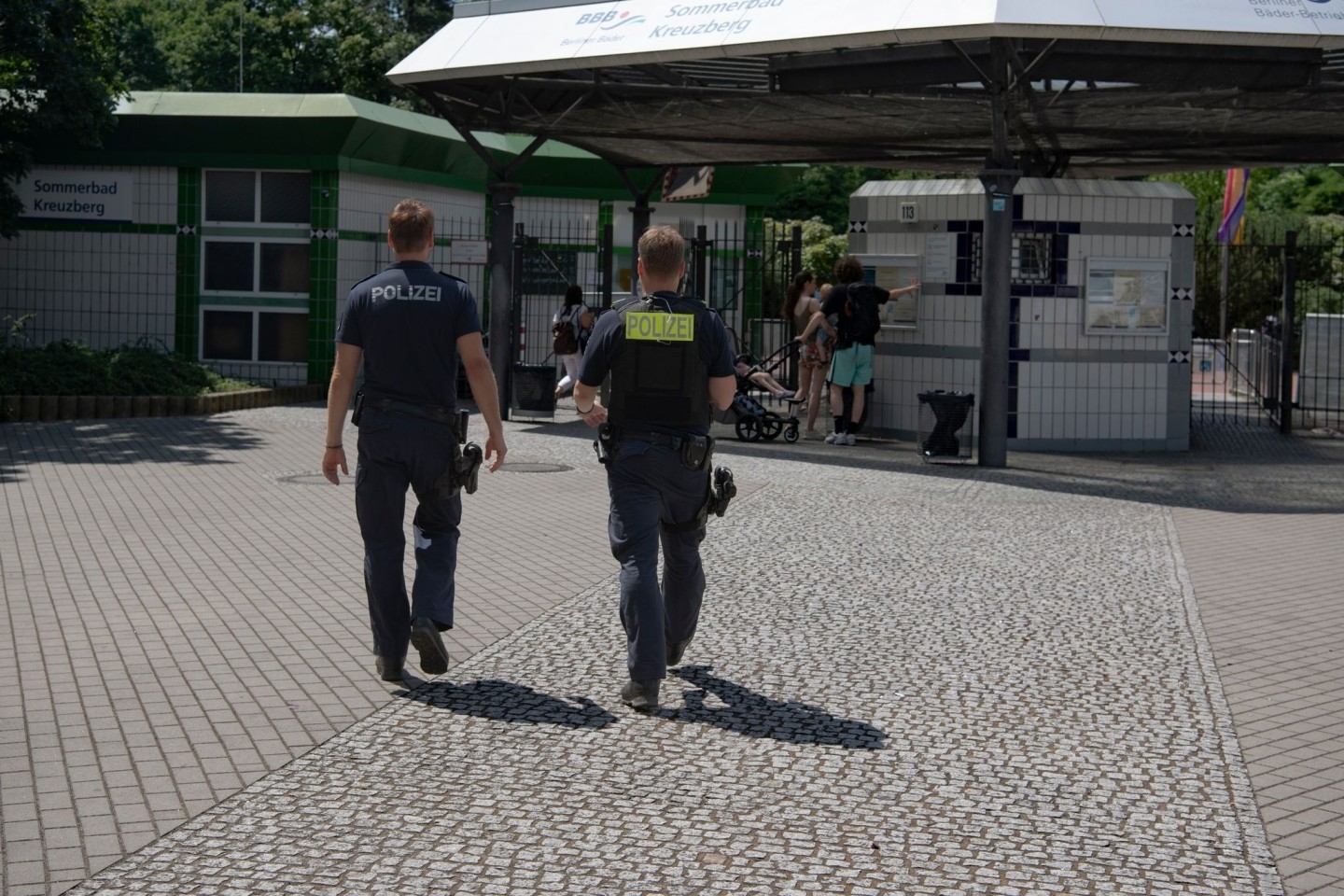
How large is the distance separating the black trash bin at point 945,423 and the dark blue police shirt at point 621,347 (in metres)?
9.47

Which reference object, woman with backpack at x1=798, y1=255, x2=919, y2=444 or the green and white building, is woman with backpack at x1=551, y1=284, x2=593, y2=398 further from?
woman with backpack at x1=798, y1=255, x2=919, y2=444

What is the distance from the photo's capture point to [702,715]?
6355 mm

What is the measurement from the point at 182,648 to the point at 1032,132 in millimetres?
15004

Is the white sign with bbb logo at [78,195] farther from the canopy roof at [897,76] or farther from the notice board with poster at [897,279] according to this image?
the notice board with poster at [897,279]

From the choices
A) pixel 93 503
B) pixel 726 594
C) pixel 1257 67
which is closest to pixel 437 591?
pixel 726 594

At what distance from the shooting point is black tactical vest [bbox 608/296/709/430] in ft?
21.0

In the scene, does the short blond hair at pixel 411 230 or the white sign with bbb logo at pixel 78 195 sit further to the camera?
the white sign with bbb logo at pixel 78 195

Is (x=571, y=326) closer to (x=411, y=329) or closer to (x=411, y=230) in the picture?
(x=411, y=230)

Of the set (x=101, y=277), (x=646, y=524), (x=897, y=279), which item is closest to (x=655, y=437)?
(x=646, y=524)

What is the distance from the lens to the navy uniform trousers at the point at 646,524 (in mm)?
6301

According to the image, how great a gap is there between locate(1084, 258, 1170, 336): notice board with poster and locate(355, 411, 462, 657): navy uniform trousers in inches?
468

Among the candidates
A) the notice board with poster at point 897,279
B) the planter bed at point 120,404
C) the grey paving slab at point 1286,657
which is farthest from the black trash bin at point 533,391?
the grey paving slab at point 1286,657

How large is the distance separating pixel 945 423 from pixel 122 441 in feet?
24.9

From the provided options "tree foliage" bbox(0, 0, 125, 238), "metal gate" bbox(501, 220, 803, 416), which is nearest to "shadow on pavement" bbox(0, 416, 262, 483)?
"tree foliage" bbox(0, 0, 125, 238)
